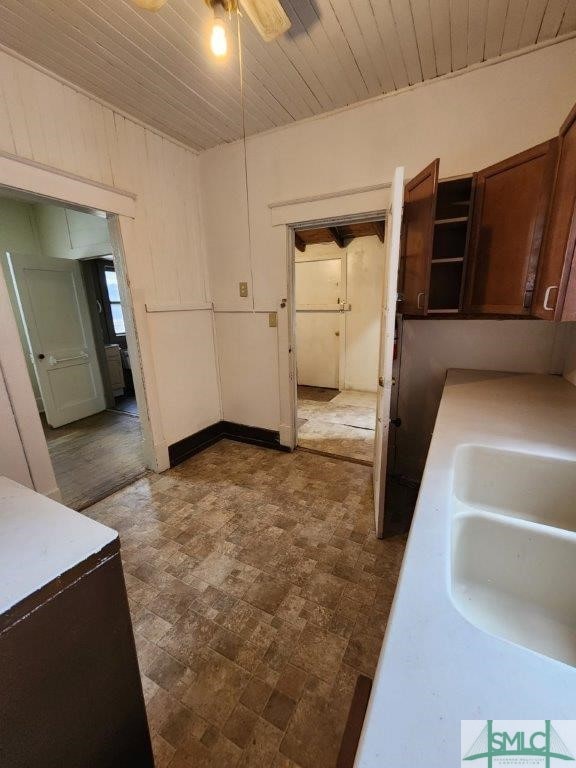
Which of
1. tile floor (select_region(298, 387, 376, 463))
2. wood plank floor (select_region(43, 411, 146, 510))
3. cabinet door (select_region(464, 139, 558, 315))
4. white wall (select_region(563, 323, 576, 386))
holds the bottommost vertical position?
tile floor (select_region(298, 387, 376, 463))

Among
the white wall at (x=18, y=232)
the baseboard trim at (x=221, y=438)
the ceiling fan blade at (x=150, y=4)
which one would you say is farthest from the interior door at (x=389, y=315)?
the white wall at (x=18, y=232)

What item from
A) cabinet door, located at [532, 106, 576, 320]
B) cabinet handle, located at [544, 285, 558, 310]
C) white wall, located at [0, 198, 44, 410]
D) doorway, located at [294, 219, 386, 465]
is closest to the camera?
cabinet door, located at [532, 106, 576, 320]

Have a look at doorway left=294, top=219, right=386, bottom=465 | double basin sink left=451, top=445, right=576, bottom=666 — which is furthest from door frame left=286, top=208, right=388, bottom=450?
double basin sink left=451, top=445, right=576, bottom=666

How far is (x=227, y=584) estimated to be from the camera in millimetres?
1645

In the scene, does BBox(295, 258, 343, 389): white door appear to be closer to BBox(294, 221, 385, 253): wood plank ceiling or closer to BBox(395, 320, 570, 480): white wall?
BBox(294, 221, 385, 253): wood plank ceiling

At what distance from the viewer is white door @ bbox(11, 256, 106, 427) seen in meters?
3.42

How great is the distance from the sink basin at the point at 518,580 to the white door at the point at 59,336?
14.0 ft

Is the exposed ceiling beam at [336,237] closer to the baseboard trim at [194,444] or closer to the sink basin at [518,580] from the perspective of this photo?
the baseboard trim at [194,444]

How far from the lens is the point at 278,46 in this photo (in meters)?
1.63

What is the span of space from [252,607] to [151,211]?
282 cm

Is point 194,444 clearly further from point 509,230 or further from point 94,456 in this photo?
point 509,230

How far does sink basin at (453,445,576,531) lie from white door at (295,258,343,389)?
391 cm

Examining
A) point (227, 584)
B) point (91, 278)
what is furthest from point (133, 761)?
point (91, 278)

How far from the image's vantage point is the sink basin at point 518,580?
0.75 m
